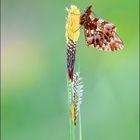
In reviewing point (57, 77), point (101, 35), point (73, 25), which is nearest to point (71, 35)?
point (73, 25)

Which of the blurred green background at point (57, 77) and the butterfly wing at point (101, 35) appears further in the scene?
the blurred green background at point (57, 77)

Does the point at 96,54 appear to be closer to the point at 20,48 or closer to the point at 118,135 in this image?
the point at 20,48

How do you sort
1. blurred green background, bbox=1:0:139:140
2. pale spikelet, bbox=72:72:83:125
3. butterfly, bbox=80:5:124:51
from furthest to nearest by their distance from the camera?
1. blurred green background, bbox=1:0:139:140
2. butterfly, bbox=80:5:124:51
3. pale spikelet, bbox=72:72:83:125

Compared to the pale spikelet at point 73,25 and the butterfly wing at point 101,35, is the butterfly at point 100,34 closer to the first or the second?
the butterfly wing at point 101,35

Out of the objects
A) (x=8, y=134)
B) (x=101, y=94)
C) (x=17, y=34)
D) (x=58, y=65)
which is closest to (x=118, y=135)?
(x=101, y=94)

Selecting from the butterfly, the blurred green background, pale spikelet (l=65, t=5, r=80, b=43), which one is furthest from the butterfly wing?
the blurred green background

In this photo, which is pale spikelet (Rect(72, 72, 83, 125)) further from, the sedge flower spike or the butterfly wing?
the butterfly wing

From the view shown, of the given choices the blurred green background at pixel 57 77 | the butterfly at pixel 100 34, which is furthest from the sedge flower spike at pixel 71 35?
the blurred green background at pixel 57 77
